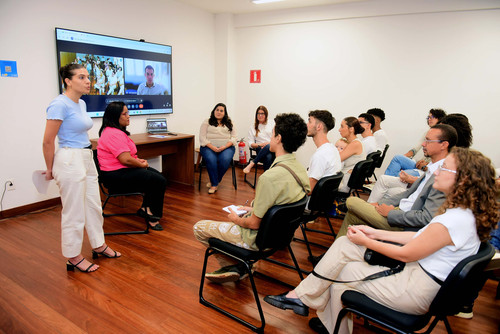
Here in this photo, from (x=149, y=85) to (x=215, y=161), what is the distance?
5.40 ft

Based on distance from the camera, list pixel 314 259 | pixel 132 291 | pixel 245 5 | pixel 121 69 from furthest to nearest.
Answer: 1. pixel 245 5
2. pixel 121 69
3. pixel 314 259
4. pixel 132 291

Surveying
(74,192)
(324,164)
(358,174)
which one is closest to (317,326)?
(324,164)

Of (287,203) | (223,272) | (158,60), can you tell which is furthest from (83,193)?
(158,60)

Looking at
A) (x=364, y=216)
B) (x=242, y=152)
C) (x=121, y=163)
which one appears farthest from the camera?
(x=242, y=152)

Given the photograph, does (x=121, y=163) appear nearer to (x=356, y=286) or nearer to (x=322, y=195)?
(x=322, y=195)

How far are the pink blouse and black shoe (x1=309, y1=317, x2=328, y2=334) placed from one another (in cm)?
230

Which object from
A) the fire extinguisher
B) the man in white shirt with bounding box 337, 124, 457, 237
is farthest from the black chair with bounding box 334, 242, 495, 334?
the fire extinguisher

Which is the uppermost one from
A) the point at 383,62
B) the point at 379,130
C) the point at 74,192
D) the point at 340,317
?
the point at 383,62

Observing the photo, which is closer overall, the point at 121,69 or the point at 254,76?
the point at 121,69

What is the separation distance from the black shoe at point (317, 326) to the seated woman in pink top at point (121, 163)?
1.99 metres

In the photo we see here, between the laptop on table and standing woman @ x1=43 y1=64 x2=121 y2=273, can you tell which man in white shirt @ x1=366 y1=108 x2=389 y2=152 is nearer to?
the laptop on table

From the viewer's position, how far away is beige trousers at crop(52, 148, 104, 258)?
2.37 metres

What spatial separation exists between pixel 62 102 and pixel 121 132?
0.81 metres

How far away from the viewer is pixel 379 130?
183 inches
